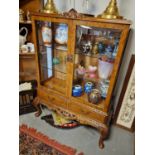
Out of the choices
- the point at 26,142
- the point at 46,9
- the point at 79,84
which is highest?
the point at 46,9

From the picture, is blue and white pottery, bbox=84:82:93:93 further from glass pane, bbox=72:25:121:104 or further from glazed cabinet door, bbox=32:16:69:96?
glazed cabinet door, bbox=32:16:69:96

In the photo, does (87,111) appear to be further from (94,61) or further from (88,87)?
(94,61)

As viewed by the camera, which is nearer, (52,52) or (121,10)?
(121,10)

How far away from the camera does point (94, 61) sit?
1656 millimetres

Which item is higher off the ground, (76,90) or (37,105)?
(76,90)

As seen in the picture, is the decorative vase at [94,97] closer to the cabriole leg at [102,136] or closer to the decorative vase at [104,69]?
the decorative vase at [104,69]

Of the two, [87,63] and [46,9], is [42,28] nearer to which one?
[46,9]

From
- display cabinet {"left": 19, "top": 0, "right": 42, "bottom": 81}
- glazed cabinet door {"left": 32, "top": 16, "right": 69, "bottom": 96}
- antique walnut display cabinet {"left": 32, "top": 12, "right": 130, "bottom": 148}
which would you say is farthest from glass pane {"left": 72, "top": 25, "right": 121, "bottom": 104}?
display cabinet {"left": 19, "top": 0, "right": 42, "bottom": 81}

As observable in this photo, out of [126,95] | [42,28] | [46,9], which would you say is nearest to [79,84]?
[126,95]

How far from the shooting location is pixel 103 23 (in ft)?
4.19

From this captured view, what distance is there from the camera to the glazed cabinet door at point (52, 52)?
161 cm

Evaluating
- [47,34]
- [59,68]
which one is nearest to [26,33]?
[47,34]

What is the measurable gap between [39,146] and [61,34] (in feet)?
3.77
